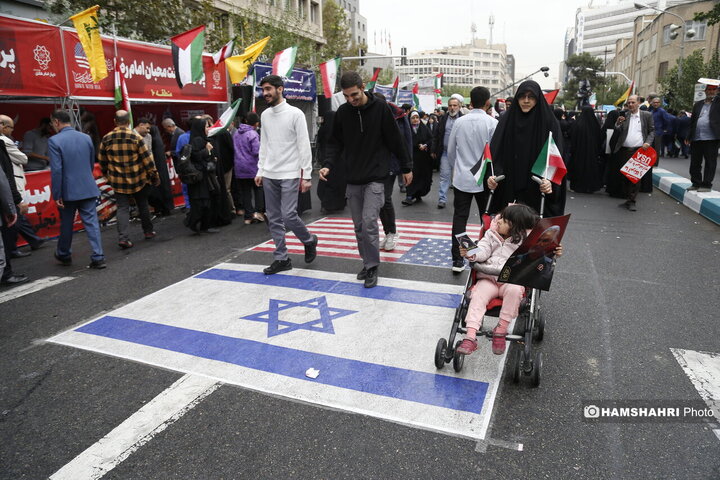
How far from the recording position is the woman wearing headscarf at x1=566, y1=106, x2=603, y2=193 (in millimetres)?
11563

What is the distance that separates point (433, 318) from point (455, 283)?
103cm

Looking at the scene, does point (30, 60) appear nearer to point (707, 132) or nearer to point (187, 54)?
point (187, 54)

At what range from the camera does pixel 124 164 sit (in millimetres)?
7457

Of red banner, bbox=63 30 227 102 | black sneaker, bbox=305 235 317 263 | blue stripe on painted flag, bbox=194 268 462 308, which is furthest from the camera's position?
red banner, bbox=63 30 227 102

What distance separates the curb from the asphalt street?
11.6ft

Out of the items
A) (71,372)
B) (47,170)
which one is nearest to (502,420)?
(71,372)

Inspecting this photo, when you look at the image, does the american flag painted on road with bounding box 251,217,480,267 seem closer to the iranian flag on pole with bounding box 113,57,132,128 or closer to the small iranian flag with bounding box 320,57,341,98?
the iranian flag on pole with bounding box 113,57,132,128

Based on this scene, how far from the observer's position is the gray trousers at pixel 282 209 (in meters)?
5.82

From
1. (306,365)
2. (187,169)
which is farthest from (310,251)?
(187,169)

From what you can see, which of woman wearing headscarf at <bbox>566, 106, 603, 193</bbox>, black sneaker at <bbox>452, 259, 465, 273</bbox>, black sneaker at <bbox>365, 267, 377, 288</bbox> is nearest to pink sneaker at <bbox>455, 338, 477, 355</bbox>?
black sneaker at <bbox>365, 267, 377, 288</bbox>

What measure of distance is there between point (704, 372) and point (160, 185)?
30.3 feet

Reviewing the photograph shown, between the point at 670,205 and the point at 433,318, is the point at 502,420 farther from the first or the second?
the point at 670,205

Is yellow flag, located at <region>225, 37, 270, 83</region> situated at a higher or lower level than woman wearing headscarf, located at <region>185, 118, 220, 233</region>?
higher

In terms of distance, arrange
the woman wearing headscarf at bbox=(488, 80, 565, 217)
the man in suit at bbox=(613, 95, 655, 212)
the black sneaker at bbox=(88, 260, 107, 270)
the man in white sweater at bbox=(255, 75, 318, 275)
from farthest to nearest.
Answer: the man in suit at bbox=(613, 95, 655, 212)
the black sneaker at bbox=(88, 260, 107, 270)
the man in white sweater at bbox=(255, 75, 318, 275)
the woman wearing headscarf at bbox=(488, 80, 565, 217)
